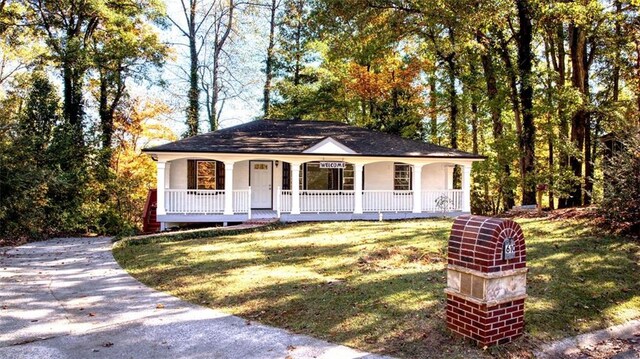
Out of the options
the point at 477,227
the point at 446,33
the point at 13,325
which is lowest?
the point at 13,325

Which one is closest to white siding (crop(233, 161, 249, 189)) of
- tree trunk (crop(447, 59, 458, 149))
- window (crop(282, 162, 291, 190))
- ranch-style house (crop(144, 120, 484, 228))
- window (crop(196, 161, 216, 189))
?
ranch-style house (crop(144, 120, 484, 228))

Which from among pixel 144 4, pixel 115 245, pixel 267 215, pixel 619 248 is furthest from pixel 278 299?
pixel 144 4

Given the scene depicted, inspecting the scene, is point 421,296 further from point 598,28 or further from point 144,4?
point 144,4

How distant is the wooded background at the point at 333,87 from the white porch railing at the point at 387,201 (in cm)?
459

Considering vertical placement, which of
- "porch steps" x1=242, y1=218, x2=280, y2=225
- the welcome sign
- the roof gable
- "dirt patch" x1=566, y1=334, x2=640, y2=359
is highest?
the roof gable

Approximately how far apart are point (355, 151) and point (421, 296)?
1016 cm

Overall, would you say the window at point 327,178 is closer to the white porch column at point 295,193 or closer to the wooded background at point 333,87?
the white porch column at point 295,193

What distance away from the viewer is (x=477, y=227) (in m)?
4.61

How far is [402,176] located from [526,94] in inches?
239

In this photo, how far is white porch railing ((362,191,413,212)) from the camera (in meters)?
16.0

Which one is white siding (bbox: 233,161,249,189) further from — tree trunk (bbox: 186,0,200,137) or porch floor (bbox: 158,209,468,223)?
tree trunk (bbox: 186,0,200,137)

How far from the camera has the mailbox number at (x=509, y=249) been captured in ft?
14.8

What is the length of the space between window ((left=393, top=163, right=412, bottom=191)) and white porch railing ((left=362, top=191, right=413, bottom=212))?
4.03 feet

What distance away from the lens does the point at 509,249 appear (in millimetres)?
4527
